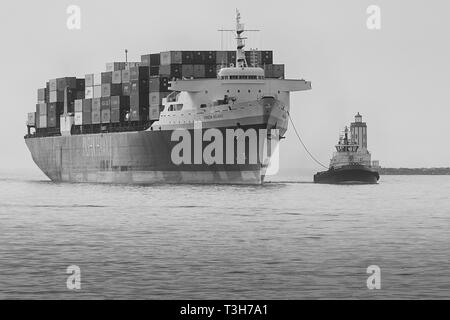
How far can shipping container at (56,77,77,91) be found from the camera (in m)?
110

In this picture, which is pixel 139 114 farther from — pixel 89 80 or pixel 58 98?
pixel 58 98

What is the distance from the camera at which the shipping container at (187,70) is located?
92812 millimetres

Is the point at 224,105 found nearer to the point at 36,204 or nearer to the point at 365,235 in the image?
the point at 36,204

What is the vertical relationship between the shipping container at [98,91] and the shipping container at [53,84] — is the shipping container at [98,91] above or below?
below

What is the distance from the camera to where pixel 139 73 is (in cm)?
9675

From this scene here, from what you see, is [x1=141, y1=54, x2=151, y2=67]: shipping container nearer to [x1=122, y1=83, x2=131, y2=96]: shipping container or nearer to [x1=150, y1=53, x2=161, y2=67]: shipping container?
[x1=150, y1=53, x2=161, y2=67]: shipping container

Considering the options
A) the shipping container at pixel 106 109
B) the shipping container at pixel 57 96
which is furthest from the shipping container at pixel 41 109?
the shipping container at pixel 106 109

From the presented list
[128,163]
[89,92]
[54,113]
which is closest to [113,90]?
[89,92]

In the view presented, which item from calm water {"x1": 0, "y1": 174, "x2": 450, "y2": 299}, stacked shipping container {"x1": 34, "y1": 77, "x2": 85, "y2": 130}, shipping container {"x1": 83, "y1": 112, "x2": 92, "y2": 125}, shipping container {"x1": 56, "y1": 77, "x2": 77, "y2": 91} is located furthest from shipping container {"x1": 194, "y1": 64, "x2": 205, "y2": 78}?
calm water {"x1": 0, "y1": 174, "x2": 450, "y2": 299}

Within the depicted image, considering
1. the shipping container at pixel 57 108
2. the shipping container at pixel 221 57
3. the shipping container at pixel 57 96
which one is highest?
the shipping container at pixel 221 57

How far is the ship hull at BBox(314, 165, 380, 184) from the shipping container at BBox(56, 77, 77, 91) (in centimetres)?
2702

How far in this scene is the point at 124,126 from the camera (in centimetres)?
9944

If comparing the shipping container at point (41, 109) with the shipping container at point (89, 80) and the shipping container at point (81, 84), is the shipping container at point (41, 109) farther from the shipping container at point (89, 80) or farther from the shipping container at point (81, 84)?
the shipping container at point (89, 80)

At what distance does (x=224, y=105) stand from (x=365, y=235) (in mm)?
42843
